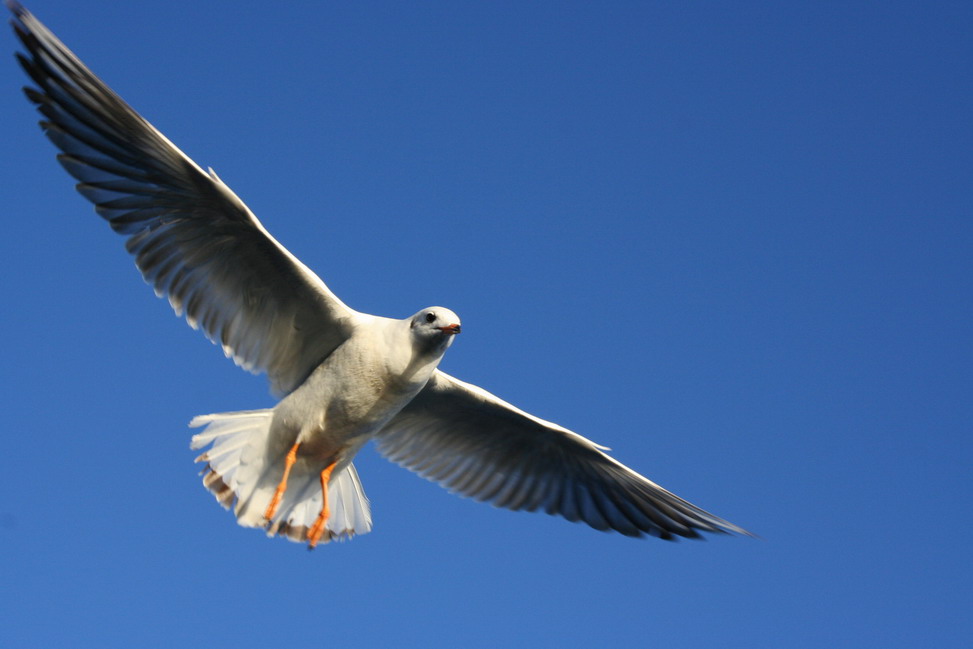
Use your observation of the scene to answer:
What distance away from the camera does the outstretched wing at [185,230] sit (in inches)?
294

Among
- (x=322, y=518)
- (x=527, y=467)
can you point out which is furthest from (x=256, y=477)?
(x=527, y=467)

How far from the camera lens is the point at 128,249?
25.8ft

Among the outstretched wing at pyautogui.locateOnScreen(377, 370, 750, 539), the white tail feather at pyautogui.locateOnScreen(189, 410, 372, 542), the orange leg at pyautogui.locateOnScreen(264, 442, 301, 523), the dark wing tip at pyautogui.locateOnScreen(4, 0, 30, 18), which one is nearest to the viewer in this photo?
the dark wing tip at pyautogui.locateOnScreen(4, 0, 30, 18)

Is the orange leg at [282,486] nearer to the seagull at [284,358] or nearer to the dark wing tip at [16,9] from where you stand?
the seagull at [284,358]

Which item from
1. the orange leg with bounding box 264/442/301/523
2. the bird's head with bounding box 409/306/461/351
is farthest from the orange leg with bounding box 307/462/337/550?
the bird's head with bounding box 409/306/461/351

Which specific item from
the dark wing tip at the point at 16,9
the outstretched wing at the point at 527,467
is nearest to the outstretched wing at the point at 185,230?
the dark wing tip at the point at 16,9

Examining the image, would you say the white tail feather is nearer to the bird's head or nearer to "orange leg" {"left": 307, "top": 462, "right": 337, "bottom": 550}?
"orange leg" {"left": 307, "top": 462, "right": 337, "bottom": 550}

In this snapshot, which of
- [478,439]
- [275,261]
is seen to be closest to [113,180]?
[275,261]

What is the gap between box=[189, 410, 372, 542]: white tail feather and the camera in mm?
8289

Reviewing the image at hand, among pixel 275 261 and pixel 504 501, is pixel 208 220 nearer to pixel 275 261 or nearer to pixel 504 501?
pixel 275 261

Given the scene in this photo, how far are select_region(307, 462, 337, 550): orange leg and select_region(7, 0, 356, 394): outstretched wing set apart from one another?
0.71 metres

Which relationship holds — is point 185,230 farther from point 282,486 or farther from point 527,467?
point 527,467

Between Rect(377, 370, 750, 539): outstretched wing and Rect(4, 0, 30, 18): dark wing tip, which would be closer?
Rect(4, 0, 30, 18): dark wing tip

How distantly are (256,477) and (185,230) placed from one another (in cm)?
194
